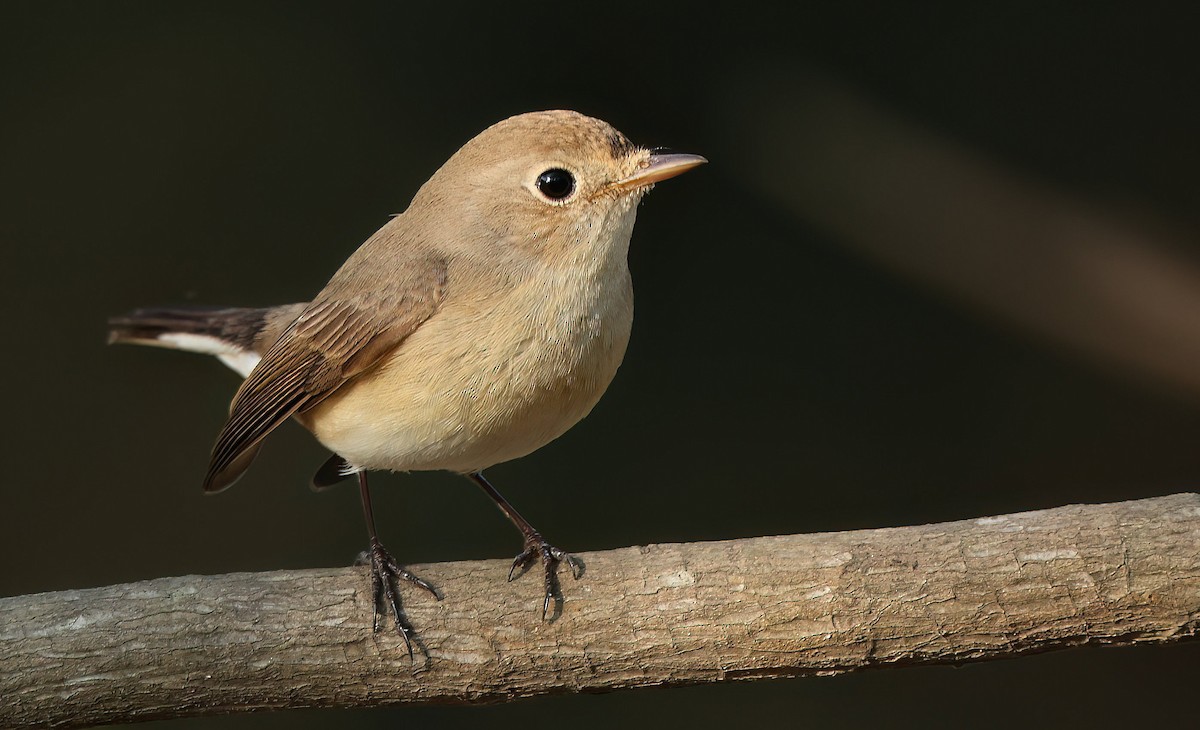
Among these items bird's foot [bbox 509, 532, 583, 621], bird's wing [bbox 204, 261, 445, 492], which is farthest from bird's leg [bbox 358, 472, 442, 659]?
bird's wing [bbox 204, 261, 445, 492]

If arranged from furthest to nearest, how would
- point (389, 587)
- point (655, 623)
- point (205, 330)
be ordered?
point (205, 330) → point (389, 587) → point (655, 623)

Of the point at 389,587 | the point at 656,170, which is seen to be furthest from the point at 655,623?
the point at 656,170

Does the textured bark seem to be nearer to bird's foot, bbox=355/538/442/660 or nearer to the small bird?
bird's foot, bbox=355/538/442/660

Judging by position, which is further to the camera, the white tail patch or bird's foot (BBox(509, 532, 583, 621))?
the white tail patch

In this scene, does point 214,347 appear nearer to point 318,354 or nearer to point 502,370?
point 318,354

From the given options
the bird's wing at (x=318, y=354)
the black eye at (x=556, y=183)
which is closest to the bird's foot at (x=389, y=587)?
the bird's wing at (x=318, y=354)

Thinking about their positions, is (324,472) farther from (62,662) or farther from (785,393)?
(785,393)

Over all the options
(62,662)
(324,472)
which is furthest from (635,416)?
(62,662)

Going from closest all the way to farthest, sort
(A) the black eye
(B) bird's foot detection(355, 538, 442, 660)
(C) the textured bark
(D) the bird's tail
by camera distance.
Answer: (C) the textured bark < (B) bird's foot detection(355, 538, 442, 660) < (A) the black eye < (D) the bird's tail
